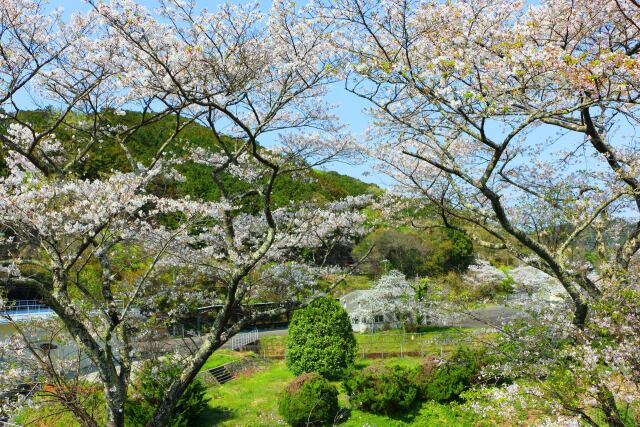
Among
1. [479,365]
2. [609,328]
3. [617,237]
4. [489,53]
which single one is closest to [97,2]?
[489,53]

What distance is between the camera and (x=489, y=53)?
5754mm

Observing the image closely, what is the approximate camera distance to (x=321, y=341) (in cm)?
1366

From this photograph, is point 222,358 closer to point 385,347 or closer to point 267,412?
point 385,347

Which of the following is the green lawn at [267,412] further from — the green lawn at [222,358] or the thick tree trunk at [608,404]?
the thick tree trunk at [608,404]

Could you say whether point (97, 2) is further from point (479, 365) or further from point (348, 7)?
point (479, 365)

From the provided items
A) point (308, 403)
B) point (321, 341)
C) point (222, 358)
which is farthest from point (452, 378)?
point (222, 358)

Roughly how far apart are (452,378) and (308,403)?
3.40 m

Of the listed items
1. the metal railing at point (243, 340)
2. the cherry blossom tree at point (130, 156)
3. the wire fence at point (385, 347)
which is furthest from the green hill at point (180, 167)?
the metal railing at point (243, 340)

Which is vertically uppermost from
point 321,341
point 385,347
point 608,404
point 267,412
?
point 608,404

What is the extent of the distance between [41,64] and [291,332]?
9.89m

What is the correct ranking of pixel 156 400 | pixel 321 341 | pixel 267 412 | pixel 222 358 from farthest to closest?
pixel 222 358 → pixel 321 341 → pixel 267 412 → pixel 156 400

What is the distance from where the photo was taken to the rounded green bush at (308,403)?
9.73m

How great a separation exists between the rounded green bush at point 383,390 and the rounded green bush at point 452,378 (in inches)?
16.2

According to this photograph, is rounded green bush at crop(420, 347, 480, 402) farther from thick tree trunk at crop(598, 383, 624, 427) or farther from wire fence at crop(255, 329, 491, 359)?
thick tree trunk at crop(598, 383, 624, 427)
